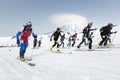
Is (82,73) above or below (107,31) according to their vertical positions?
below

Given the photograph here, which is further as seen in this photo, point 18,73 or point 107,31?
point 107,31

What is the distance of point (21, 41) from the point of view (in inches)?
564

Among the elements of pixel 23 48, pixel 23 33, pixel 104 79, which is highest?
pixel 23 33

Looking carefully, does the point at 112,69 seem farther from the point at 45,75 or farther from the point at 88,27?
the point at 88,27

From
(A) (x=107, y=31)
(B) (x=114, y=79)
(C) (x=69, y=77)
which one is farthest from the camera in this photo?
(A) (x=107, y=31)

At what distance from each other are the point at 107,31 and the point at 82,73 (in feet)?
40.5

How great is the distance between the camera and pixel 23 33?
14297mm

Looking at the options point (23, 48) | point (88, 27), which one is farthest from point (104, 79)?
point (88, 27)

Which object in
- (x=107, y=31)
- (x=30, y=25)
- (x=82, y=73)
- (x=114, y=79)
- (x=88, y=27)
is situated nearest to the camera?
(x=114, y=79)

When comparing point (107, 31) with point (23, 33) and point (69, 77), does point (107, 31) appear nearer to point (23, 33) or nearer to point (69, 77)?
point (23, 33)

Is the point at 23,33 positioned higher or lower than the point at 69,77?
higher

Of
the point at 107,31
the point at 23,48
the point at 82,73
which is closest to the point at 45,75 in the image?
the point at 82,73

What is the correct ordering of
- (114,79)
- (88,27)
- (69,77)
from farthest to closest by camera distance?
(88,27), (69,77), (114,79)

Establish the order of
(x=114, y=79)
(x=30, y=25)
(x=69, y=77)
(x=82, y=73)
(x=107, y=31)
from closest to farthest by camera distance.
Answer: (x=114, y=79) → (x=69, y=77) → (x=82, y=73) → (x=30, y=25) → (x=107, y=31)
